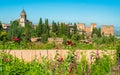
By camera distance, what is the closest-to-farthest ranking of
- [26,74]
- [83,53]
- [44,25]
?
[26,74]
[83,53]
[44,25]

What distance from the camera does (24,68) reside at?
667cm

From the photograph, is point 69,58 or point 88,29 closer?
point 69,58

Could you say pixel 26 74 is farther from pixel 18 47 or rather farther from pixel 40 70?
pixel 18 47

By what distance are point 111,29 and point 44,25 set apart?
126 feet

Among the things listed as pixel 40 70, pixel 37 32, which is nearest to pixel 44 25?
pixel 37 32

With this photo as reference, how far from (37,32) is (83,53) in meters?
67.4

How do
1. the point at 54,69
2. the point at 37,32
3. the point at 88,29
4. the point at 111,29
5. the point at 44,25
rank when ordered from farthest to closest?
the point at 88,29, the point at 111,29, the point at 44,25, the point at 37,32, the point at 54,69

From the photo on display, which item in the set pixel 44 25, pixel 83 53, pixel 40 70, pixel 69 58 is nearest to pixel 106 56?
pixel 83 53

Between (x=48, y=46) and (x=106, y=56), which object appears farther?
(x=48, y=46)

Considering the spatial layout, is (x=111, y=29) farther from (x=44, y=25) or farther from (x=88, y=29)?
(x=44, y=25)

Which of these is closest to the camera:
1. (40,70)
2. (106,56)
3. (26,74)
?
(26,74)

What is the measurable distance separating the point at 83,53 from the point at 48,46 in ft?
8.84

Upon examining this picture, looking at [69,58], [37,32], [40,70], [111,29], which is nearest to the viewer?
[40,70]

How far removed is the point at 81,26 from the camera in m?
142
